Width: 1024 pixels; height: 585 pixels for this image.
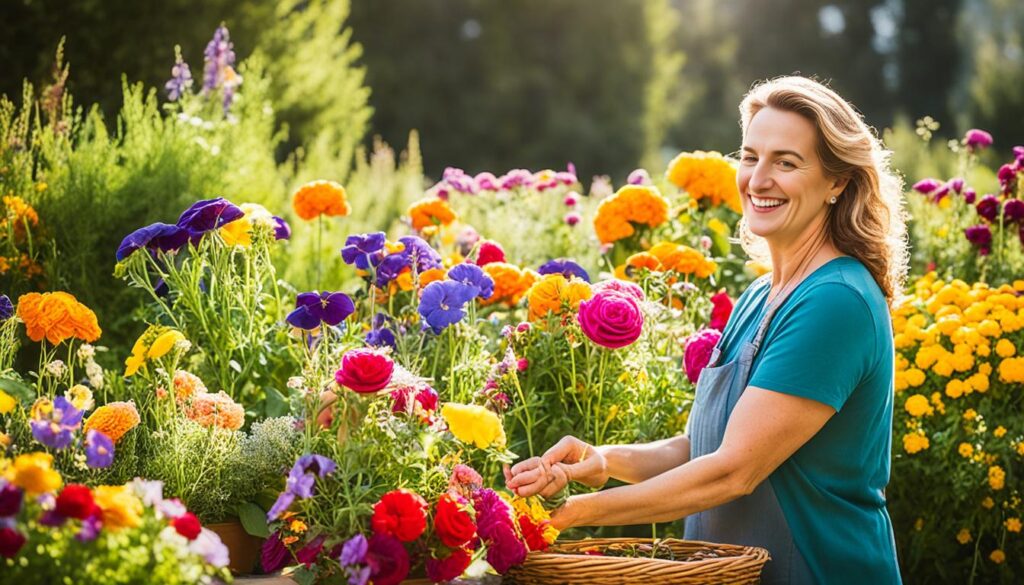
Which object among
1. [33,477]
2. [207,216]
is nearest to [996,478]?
[207,216]

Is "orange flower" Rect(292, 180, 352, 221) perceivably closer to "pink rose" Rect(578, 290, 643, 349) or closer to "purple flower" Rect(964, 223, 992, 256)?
"pink rose" Rect(578, 290, 643, 349)

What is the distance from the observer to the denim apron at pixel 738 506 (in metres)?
2.23

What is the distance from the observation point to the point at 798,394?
2.07m

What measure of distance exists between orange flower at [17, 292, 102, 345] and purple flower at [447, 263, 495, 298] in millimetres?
884

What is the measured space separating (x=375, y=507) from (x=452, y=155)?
19569mm

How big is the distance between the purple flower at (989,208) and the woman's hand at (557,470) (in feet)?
9.02

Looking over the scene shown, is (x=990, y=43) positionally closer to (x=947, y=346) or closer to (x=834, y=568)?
(x=947, y=346)

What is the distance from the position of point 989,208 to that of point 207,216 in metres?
3.26

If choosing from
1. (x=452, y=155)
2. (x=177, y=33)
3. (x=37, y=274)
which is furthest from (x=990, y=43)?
(x=37, y=274)

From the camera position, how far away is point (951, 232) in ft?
16.0

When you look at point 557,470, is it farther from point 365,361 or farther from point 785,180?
point 785,180

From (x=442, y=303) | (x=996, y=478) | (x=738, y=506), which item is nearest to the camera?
(x=738, y=506)

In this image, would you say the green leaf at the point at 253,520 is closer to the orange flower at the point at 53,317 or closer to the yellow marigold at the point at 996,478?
the orange flower at the point at 53,317

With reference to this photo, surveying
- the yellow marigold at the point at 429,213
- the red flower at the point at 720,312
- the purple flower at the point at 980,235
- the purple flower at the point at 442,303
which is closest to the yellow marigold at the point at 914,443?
the red flower at the point at 720,312
